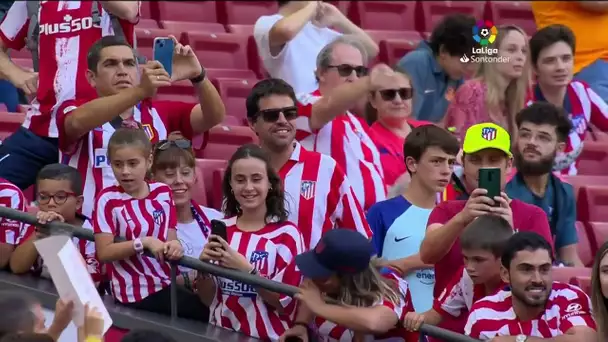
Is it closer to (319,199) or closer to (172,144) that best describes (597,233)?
(319,199)

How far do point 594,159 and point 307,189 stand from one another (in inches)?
98.2

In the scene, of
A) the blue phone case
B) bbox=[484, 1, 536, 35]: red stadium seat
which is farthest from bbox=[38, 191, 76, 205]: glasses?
bbox=[484, 1, 536, 35]: red stadium seat

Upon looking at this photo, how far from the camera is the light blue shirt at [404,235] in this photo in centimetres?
623

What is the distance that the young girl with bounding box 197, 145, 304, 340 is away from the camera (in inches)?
238

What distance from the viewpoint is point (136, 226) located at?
6.23 metres

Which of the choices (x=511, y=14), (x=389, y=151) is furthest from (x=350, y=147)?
(x=511, y=14)

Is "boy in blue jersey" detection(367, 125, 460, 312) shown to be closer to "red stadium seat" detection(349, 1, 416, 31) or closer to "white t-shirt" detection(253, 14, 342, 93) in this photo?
"white t-shirt" detection(253, 14, 342, 93)

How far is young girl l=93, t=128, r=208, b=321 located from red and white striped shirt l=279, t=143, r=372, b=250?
51 cm

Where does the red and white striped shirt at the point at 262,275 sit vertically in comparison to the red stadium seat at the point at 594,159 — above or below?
below

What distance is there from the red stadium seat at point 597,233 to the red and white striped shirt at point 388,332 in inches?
66.7

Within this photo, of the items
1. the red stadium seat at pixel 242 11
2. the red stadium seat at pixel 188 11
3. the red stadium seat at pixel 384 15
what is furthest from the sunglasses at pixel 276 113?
Result: the red stadium seat at pixel 384 15

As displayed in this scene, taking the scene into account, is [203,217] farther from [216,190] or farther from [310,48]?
[310,48]

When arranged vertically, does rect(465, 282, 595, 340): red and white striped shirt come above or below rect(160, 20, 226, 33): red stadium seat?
below

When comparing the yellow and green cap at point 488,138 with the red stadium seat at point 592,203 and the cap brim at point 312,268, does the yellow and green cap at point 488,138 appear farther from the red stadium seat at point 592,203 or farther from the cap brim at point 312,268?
the red stadium seat at point 592,203
